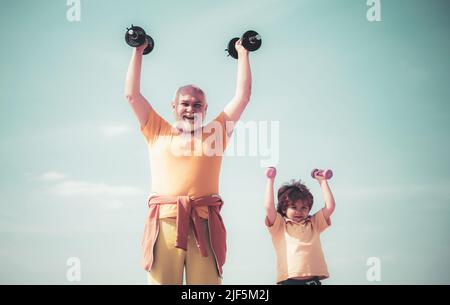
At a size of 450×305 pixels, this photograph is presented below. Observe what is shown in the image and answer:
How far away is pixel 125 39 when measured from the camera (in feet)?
10.9

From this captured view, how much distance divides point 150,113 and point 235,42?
74cm

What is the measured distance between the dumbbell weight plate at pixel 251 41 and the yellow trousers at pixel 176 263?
118cm

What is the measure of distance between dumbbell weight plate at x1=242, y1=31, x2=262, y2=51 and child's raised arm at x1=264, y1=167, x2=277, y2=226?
850 mm

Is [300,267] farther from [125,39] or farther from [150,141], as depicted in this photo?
[125,39]

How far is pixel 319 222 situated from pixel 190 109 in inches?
52.7

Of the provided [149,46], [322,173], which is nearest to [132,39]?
[149,46]

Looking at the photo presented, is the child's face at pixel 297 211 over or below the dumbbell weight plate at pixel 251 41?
below

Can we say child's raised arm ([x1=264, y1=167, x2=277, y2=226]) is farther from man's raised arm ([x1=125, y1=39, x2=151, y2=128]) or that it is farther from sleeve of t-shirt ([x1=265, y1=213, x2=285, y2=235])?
man's raised arm ([x1=125, y1=39, x2=151, y2=128])

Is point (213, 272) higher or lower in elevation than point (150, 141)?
lower

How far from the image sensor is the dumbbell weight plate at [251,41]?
354cm

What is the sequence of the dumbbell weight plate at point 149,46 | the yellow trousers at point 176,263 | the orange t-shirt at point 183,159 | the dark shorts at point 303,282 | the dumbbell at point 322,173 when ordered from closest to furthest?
the yellow trousers at point 176,263 → the orange t-shirt at point 183,159 → the dumbbell weight plate at point 149,46 → the dark shorts at point 303,282 → the dumbbell at point 322,173

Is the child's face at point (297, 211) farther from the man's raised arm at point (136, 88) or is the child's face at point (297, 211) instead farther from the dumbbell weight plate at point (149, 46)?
the dumbbell weight plate at point (149, 46)

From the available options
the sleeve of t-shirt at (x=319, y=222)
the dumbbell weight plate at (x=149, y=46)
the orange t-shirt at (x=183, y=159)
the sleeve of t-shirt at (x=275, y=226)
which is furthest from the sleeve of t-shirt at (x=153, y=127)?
the sleeve of t-shirt at (x=319, y=222)
